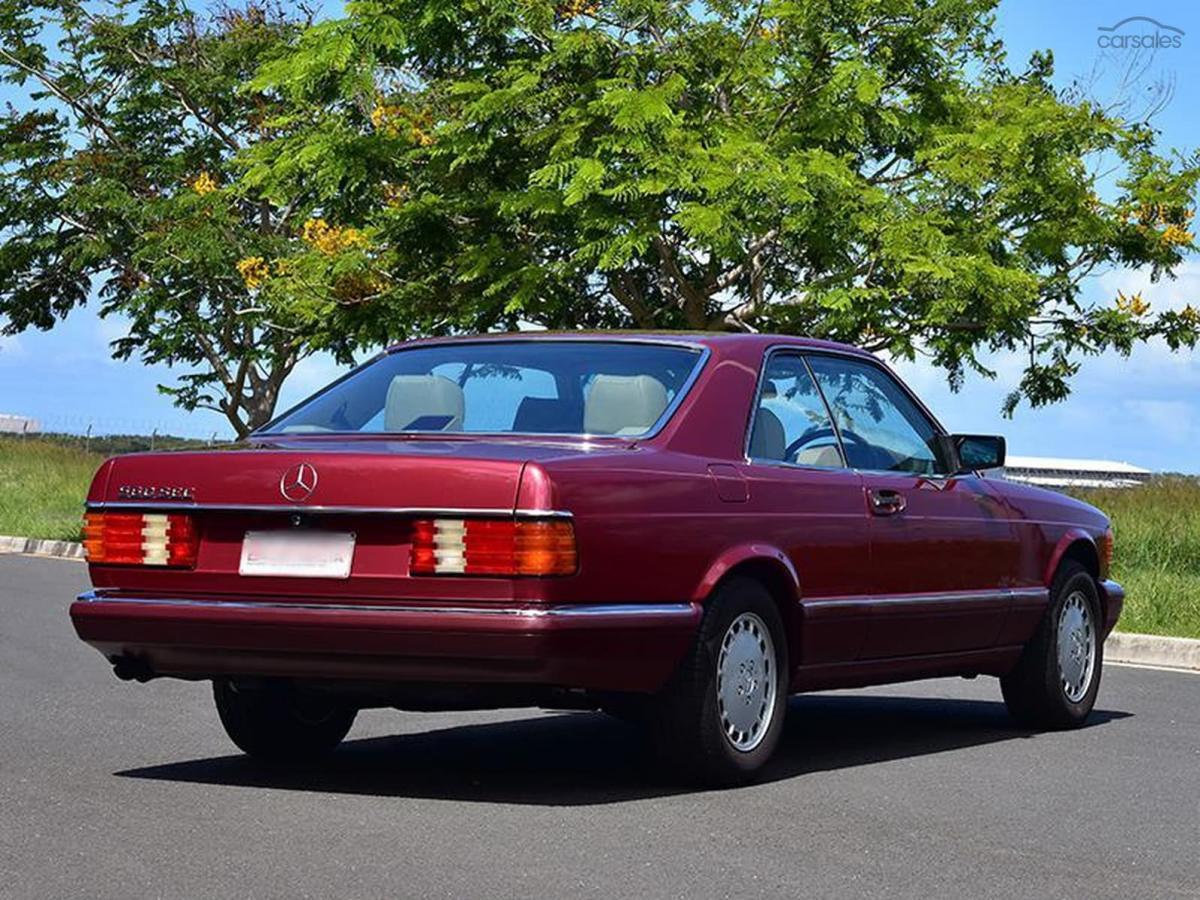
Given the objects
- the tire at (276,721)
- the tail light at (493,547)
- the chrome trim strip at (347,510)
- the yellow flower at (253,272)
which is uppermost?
the yellow flower at (253,272)

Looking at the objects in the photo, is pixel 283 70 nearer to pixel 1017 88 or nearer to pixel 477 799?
pixel 1017 88

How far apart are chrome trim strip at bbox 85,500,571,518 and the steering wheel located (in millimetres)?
1643

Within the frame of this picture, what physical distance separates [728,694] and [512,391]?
4.37 ft

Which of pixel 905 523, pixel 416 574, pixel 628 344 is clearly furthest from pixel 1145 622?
pixel 416 574

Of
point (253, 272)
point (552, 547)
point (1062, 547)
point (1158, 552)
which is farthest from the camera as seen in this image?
point (253, 272)

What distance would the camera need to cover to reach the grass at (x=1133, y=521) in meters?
16.8

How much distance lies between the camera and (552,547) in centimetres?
673

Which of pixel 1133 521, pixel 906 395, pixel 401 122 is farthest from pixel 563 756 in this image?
pixel 401 122

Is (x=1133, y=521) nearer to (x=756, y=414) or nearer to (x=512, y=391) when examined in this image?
(x=756, y=414)

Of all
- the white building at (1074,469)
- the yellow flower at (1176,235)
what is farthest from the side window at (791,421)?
the white building at (1074,469)

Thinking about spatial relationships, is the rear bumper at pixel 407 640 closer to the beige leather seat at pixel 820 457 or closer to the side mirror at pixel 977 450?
the beige leather seat at pixel 820 457

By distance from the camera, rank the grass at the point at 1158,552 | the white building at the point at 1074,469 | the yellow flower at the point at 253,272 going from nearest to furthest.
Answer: the grass at the point at 1158,552 → the yellow flower at the point at 253,272 → the white building at the point at 1074,469

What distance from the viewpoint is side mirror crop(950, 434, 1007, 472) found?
30.7 feet

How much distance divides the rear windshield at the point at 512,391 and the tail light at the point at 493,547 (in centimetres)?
83
